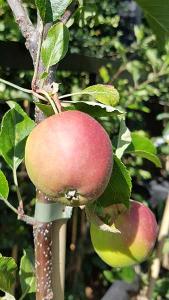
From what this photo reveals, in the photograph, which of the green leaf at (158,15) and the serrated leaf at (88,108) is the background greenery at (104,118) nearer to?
the green leaf at (158,15)

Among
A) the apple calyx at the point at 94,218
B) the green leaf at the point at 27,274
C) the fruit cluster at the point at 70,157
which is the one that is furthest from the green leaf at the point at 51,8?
the green leaf at the point at 27,274

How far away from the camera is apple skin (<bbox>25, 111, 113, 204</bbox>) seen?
1.57 feet

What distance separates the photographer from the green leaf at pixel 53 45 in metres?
0.56

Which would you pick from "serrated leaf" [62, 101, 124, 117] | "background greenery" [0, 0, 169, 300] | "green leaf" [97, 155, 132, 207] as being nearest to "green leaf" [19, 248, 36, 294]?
"green leaf" [97, 155, 132, 207]

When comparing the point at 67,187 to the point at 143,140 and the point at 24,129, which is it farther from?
the point at 143,140

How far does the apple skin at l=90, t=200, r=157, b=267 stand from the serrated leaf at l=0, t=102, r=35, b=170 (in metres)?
0.16

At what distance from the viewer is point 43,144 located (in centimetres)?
49

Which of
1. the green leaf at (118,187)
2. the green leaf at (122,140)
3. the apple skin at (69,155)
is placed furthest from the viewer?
the green leaf at (122,140)

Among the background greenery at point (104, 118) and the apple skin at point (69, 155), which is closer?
the apple skin at point (69, 155)

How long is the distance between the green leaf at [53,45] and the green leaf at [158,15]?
0.23m

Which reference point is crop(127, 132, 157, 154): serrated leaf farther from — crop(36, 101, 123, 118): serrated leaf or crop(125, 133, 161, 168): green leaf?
crop(36, 101, 123, 118): serrated leaf

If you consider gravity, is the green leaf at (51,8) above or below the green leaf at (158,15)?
above

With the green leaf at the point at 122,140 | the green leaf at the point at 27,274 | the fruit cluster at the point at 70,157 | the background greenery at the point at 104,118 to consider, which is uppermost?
the fruit cluster at the point at 70,157

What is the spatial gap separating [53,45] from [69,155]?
15 cm
